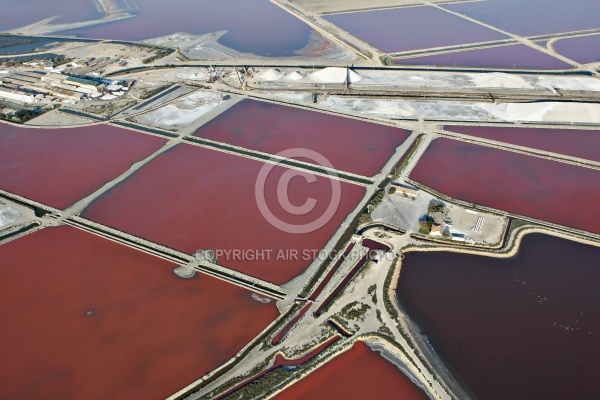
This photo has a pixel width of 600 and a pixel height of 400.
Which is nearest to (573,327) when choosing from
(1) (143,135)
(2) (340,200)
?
(2) (340,200)

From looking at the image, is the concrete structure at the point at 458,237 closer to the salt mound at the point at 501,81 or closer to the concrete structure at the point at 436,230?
the concrete structure at the point at 436,230

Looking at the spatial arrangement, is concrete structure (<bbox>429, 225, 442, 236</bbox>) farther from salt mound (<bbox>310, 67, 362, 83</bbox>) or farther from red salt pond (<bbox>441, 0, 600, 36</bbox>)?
red salt pond (<bbox>441, 0, 600, 36</bbox>)

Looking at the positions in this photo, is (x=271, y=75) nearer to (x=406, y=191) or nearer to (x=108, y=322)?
(x=406, y=191)

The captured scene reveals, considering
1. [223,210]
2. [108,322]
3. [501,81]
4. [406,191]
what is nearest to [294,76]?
[501,81]

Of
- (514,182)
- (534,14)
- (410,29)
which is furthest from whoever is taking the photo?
(534,14)

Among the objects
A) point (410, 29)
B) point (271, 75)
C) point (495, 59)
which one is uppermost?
point (410, 29)

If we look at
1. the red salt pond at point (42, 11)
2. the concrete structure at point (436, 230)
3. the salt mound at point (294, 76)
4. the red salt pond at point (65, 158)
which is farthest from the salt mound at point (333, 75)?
the red salt pond at point (42, 11)

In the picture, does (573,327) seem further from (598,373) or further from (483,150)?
(483,150)

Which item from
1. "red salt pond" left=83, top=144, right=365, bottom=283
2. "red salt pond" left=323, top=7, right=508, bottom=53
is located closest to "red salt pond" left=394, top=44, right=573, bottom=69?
"red salt pond" left=323, top=7, right=508, bottom=53
